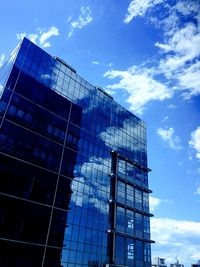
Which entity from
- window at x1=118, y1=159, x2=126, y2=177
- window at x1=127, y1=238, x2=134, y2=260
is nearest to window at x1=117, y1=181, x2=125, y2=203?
window at x1=118, y1=159, x2=126, y2=177

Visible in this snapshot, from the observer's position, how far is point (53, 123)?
160ft

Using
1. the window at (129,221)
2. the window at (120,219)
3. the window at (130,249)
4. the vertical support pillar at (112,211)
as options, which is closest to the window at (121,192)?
the vertical support pillar at (112,211)

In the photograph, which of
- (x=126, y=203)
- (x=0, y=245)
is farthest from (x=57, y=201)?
(x=126, y=203)

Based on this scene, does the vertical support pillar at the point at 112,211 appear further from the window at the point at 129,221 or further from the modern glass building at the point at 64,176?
the window at the point at 129,221

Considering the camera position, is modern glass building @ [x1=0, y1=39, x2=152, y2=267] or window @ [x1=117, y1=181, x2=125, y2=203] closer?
modern glass building @ [x1=0, y1=39, x2=152, y2=267]

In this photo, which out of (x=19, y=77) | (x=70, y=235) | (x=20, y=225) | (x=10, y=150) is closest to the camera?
(x=20, y=225)

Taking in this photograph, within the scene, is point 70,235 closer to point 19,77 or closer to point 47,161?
point 47,161

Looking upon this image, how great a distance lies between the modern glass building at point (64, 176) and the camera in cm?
3891

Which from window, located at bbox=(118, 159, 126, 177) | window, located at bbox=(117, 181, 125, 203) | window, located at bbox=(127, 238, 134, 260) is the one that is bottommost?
window, located at bbox=(127, 238, 134, 260)

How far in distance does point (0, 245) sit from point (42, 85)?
29174 millimetres

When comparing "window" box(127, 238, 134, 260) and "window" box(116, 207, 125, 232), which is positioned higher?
"window" box(116, 207, 125, 232)

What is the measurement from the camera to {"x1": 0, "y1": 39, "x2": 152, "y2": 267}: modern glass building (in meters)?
38.9

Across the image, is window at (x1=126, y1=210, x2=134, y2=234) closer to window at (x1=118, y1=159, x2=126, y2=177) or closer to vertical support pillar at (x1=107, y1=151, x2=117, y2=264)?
vertical support pillar at (x1=107, y1=151, x2=117, y2=264)

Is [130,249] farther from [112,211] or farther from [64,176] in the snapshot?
[64,176]
